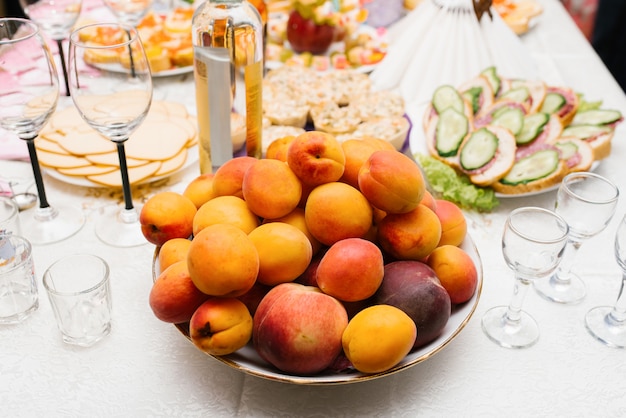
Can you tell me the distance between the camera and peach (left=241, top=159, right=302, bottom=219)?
27.9 inches

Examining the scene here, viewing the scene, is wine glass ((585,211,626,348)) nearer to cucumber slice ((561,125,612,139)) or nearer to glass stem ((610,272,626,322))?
glass stem ((610,272,626,322))

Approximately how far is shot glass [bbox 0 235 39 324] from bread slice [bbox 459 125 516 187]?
2.29 ft

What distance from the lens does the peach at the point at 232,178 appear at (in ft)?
2.54

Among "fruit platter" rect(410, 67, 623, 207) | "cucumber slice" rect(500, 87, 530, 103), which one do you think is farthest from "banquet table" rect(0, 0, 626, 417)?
"cucumber slice" rect(500, 87, 530, 103)

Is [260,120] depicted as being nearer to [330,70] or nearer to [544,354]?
[330,70]

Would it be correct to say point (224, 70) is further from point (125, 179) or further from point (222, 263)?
point (222, 263)

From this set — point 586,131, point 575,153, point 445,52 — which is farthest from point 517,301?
point 445,52

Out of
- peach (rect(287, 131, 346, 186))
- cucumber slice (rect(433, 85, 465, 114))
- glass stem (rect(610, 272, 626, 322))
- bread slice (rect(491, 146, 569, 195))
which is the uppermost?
peach (rect(287, 131, 346, 186))

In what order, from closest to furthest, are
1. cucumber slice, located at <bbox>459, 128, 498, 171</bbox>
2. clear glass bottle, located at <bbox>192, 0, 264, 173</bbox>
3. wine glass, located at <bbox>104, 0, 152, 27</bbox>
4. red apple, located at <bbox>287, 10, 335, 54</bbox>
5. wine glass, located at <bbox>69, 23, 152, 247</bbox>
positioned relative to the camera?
1. wine glass, located at <bbox>69, 23, 152, 247</bbox>
2. clear glass bottle, located at <bbox>192, 0, 264, 173</bbox>
3. cucumber slice, located at <bbox>459, 128, 498, 171</bbox>
4. wine glass, located at <bbox>104, 0, 152, 27</bbox>
5. red apple, located at <bbox>287, 10, 335, 54</bbox>

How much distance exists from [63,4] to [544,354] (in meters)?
1.09

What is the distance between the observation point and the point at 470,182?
1.07m

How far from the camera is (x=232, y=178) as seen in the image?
0.77 metres

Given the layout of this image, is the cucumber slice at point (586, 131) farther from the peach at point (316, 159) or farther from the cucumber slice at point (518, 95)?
the peach at point (316, 159)

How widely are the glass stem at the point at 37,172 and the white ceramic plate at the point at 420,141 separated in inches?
24.7
